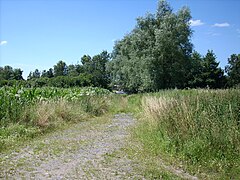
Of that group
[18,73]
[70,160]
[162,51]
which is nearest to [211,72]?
[162,51]

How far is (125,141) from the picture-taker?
794 centimetres

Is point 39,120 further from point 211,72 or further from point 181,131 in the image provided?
point 211,72

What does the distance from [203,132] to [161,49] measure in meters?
25.8

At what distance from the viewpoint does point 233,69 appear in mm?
56156

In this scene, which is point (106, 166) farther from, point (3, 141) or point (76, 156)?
point (3, 141)

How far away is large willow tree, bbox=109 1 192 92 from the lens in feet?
101

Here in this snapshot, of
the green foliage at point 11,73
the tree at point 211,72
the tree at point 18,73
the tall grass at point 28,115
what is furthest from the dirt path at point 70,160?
the tree at point 18,73

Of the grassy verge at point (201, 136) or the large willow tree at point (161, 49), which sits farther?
the large willow tree at point (161, 49)

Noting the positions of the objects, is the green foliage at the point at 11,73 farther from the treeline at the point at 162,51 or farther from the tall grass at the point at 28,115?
the tall grass at the point at 28,115

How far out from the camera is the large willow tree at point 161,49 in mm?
30875

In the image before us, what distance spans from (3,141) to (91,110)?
7.89 meters

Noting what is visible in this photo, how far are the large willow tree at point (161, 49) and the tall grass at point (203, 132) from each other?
2362cm

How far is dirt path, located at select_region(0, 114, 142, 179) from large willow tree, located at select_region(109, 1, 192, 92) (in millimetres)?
23849

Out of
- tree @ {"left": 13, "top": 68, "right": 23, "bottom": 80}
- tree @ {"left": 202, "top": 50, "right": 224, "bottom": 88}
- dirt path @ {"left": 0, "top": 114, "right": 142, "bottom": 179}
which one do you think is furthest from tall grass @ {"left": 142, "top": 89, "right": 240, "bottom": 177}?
tree @ {"left": 13, "top": 68, "right": 23, "bottom": 80}
